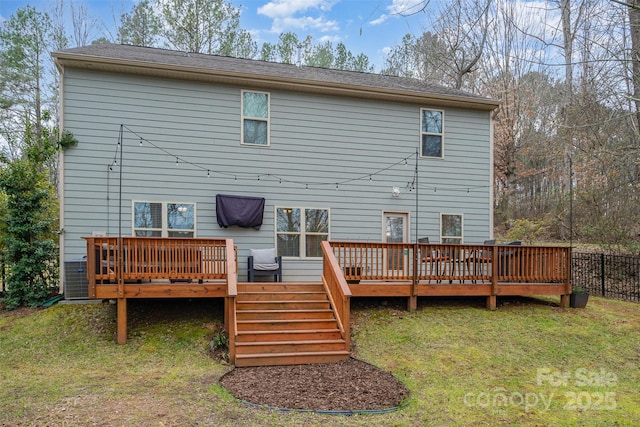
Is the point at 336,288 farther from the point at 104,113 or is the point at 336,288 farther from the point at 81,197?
the point at 104,113

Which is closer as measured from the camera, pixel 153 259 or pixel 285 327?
pixel 285 327

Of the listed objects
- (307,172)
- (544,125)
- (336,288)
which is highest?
(544,125)

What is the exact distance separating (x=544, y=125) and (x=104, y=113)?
1838 centimetres

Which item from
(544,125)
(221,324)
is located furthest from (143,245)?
(544,125)

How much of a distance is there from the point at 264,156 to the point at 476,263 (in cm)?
501

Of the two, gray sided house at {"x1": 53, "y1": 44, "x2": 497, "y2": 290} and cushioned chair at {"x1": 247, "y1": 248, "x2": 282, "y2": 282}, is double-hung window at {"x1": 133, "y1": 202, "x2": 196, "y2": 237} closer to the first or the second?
gray sided house at {"x1": 53, "y1": 44, "x2": 497, "y2": 290}

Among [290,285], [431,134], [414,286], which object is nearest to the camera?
[290,285]

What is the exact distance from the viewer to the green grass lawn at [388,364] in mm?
3928

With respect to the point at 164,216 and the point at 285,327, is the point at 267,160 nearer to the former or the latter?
the point at 164,216

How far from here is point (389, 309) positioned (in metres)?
7.69

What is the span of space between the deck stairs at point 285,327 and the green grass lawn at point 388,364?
0.45 m

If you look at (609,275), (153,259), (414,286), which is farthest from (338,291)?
(609,275)

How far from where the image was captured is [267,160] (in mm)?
8812

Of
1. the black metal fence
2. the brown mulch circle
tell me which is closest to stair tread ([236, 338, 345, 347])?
the brown mulch circle
